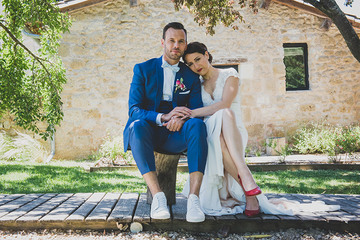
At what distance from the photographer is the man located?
2340 mm

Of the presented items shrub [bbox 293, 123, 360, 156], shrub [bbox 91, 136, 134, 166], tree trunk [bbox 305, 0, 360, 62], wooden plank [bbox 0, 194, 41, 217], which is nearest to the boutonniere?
wooden plank [bbox 0, 194, 41, 217]

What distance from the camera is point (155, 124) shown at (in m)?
2.65

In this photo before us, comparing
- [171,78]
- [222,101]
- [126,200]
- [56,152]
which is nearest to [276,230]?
[222,101]

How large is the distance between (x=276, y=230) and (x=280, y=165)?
3.89 meters

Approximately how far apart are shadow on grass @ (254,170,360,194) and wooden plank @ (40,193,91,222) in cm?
236

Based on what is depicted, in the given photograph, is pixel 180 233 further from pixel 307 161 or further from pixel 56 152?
pixel 56 152

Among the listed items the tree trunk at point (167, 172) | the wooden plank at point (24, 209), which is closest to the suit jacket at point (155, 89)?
the tree trunk at point (167, 172)

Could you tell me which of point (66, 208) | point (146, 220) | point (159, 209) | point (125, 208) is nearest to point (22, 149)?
point (66, 208)

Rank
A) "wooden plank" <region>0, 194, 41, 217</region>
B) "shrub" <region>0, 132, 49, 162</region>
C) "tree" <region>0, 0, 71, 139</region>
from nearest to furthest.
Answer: "wooden plank" <region>0, 194, 41, 217</region> → "tree" <region>0, 0, 71, 139</region> → "shrub" <region>0, 132, 49, 162</region>

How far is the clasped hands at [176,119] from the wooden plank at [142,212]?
676mm

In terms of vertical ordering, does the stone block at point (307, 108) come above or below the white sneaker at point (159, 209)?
above

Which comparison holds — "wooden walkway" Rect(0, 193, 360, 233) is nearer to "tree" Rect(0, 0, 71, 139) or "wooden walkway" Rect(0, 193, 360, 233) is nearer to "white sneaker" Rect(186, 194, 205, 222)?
"white sneaker" Rect(186, 194, 205, 222)

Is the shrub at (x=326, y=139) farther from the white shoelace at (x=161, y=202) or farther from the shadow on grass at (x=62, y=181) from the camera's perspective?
the white shoelace at (x=161, y=202)

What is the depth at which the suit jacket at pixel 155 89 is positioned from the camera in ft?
9.12
